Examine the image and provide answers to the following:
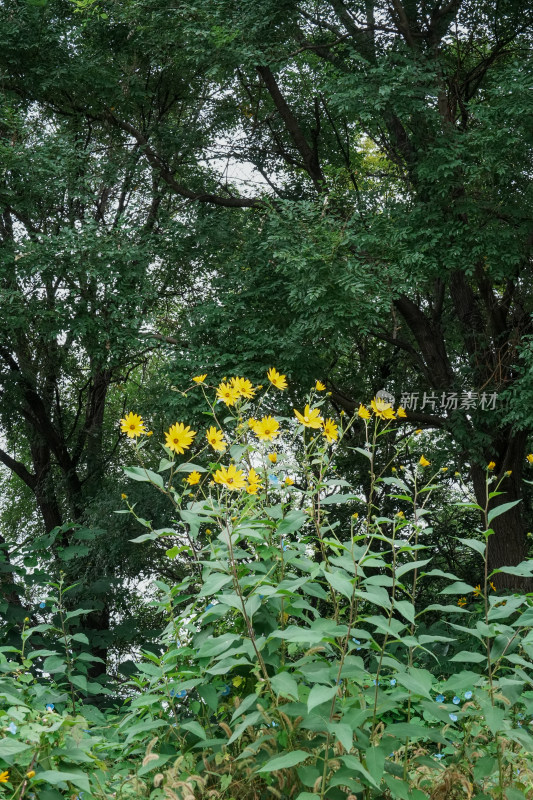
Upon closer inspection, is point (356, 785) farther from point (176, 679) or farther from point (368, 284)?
point (368, 284)

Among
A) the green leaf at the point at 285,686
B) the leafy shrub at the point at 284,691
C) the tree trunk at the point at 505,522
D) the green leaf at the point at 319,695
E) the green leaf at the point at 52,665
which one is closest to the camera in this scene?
the green leaf at the point at 319,695

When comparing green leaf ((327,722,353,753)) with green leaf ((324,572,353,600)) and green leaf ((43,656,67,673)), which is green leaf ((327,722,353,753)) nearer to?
green leaf ((324,572,353,600))

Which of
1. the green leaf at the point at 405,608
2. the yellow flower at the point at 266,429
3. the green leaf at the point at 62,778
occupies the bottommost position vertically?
the green leaf at the point at 62,778

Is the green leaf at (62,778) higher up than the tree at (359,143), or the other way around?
the tree at (359,143)

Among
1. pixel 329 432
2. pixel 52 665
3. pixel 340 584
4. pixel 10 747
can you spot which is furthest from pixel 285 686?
pixel 52 665

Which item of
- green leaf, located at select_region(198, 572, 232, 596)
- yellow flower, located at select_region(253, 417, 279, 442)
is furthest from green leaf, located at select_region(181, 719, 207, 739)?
yellow flower, located at select_region(253, 417, 279, 442)

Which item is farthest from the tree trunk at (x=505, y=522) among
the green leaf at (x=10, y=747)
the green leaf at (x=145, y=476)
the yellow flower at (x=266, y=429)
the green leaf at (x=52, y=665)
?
the green leaf at (x=10, y=747)

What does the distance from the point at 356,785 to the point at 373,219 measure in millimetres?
4592

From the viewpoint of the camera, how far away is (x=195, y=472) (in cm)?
215

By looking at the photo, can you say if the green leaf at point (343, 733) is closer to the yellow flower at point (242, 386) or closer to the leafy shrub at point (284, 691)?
the leafy shrub at point (284, 691)

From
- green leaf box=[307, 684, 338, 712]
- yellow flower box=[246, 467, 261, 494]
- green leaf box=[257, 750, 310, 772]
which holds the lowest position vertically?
green leaf box=[257, 750, 310, 772]

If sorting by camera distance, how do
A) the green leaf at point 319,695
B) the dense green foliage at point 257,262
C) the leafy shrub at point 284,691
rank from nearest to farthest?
the green leaf at point 319,695 < the leafy shrub at point 284,691 < the dense green foliage at point 257,262

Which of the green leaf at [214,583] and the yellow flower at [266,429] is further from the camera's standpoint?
the yellow flower at [266,429]

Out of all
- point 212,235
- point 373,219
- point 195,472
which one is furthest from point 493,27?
point 195,472
